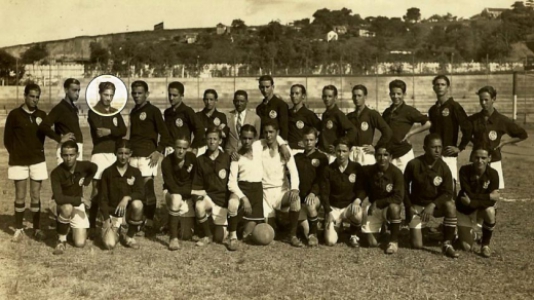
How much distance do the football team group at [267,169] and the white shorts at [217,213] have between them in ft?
0.04

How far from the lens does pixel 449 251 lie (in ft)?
18.4

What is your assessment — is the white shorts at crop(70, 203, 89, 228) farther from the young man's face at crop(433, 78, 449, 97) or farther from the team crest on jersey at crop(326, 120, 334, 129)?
the young man's face at crop(433, 78, 449, 97)

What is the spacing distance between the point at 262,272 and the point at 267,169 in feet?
4.97

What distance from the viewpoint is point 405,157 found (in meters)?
6.45

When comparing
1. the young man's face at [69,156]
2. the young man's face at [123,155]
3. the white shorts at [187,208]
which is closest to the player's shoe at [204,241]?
the white shorts at [187,208]

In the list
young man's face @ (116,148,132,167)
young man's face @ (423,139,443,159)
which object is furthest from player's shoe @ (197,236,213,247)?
young man's face @ (423,139,443,159)

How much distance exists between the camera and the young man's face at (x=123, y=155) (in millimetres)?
5977

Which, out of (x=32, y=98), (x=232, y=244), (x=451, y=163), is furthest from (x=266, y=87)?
(x=32, y=98)

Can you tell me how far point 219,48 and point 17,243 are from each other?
7600 centimetres

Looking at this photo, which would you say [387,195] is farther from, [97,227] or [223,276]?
[97,227]

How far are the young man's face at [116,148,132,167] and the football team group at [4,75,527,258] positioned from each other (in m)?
0.01

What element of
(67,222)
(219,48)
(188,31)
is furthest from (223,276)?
(188,31)

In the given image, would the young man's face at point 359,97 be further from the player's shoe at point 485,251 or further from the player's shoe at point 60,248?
the player's shoe at point 60,248

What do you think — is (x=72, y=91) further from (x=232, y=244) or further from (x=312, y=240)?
(x=312, y=240)
